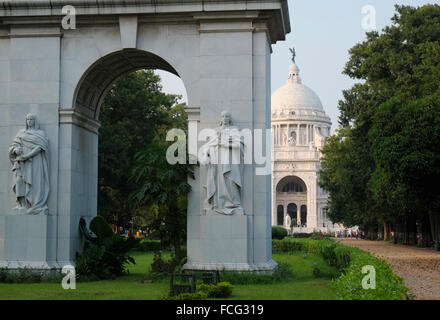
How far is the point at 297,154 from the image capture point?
145 m

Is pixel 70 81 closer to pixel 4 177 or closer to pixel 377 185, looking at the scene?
pixel 4 177

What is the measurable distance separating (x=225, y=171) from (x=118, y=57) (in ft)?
18.3

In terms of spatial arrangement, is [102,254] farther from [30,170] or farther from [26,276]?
[30,170]

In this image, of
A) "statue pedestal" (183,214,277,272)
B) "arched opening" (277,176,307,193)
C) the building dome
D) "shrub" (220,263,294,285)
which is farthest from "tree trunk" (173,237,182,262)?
the building dome

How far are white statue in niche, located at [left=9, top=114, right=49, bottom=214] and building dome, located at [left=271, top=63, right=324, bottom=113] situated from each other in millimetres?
134016

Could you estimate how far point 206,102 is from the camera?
20.4 metres

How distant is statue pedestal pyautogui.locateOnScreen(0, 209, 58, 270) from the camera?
798 inches

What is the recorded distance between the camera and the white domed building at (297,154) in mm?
142875

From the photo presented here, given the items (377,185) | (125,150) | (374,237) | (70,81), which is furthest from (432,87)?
(374,237)

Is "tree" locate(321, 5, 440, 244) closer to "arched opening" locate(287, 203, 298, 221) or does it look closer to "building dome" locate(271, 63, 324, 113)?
"arched opening" locate(287, 203, 298, 221)

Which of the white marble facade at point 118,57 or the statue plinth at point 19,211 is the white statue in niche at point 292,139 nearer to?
the white marble facade at point 118,57

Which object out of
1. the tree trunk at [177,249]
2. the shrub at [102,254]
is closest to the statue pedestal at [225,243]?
→ the tree trunk at [177,249]

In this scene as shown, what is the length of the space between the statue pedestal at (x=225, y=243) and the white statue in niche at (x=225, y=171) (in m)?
0.30

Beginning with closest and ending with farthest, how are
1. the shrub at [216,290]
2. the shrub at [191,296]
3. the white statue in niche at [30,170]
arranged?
the shrub at [191,296] < the shrub at [216,290] < the white statue in niche at [30,170]
